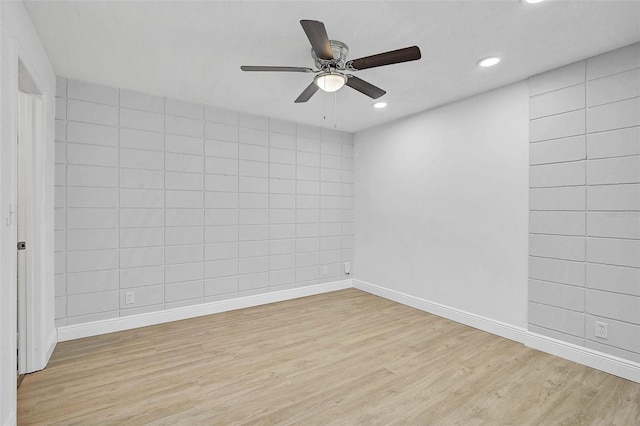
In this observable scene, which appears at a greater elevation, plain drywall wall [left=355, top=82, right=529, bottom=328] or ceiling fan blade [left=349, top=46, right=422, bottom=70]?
ceiling fan blade [left=349, top=46, right=422, bottom=70]

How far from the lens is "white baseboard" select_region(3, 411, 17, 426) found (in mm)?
1644

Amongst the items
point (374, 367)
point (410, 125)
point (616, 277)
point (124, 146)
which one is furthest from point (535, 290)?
point (124, 146)

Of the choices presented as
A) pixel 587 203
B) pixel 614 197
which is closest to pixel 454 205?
pixel 587 203

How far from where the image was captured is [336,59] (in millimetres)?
2232

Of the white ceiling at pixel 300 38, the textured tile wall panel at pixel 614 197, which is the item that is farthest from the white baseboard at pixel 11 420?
the textured tile wall panel at pixel 614 197

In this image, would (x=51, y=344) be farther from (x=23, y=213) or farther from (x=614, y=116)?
(x=614, y=116)

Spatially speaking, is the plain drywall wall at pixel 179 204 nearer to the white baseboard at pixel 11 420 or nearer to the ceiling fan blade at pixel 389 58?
the white baseboard at pixel 11 420

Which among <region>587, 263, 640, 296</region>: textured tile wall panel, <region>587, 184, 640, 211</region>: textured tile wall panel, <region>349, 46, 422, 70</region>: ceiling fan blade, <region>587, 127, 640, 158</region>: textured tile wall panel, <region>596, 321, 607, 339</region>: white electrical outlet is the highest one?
<region>349, 46, 422, 70</region>: ceiling fan blade

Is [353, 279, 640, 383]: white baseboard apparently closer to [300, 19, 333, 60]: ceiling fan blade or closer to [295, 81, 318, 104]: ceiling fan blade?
[295, 81, 318, 104]: ceiling fan blade

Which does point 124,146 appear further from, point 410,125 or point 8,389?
point 410,125

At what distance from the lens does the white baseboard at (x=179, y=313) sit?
3090 mm

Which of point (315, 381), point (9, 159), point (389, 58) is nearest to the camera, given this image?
point (9, 159)

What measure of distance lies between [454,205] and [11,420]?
4.13 metres

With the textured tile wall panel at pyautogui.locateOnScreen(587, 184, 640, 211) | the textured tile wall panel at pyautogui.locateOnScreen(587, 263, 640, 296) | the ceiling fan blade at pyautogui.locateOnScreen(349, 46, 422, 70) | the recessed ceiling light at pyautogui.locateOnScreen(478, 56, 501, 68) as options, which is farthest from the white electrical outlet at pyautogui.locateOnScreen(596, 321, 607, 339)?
the ceiling fan blade at pyautogui.locateOnScreen(349, 46, 422, 70)
